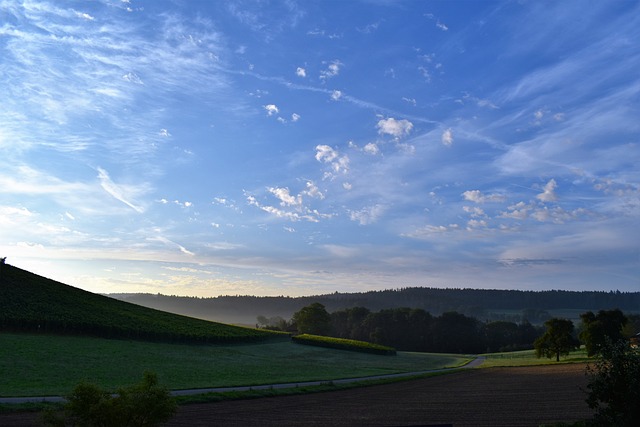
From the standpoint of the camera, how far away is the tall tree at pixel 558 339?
81875 mm

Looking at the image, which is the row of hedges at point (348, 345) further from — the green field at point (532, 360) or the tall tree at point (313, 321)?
the tall tree at point (313, 321)

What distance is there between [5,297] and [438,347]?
370ft

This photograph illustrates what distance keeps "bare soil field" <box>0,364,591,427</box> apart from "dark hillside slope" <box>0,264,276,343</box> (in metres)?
44.9

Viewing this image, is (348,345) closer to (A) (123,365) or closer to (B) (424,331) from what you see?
(B) (424,331)

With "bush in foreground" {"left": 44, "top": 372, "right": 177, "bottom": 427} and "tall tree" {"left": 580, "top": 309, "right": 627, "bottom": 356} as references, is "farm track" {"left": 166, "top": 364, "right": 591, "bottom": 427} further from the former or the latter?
"tall tree" {"left": 580, "top": 309, "right": 627, "bottom": 356}

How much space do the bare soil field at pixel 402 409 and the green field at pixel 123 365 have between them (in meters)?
7.25

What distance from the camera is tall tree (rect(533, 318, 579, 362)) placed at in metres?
81.9

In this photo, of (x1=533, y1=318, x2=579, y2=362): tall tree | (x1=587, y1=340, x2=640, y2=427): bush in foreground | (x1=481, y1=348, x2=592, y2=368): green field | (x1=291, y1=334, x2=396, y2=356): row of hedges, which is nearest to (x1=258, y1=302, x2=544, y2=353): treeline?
(x1=291, y1=334, x2=396, y2=356): row of hedges

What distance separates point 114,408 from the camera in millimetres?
14289

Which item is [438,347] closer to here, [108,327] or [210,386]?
[108,327]

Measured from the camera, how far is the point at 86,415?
1420 centimetres

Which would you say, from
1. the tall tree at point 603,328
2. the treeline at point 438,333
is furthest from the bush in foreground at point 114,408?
the treeline at point 438,333

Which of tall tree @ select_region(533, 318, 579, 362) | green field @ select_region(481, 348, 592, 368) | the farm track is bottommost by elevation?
green field @ select_region(481, 348, 592, 368)

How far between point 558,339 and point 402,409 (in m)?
61.5
